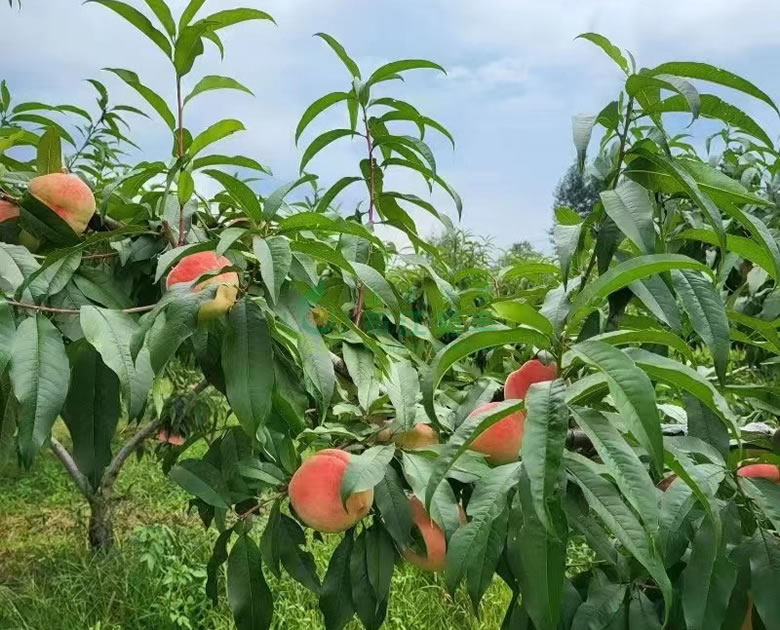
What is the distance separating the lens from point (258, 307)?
0.61m

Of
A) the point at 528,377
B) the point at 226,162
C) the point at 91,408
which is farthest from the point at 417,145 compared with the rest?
the point at 91,408

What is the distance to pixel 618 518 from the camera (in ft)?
1.65

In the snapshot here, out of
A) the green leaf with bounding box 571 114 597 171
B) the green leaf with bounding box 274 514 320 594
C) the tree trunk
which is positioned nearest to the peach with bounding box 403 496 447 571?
the green leaf with bounding box 274 514 320 594

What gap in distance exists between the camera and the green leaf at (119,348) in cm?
57

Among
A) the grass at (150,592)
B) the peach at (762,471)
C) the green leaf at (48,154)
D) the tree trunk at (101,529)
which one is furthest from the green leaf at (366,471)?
the tree trunk at (101,529)

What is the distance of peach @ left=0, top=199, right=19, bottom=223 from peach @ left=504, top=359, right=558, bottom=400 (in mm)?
564

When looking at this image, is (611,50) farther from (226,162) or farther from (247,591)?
(247,591)

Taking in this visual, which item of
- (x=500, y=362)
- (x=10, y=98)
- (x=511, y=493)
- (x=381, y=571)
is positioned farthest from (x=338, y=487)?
(x=10, y=98)

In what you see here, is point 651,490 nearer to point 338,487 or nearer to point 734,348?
point 338,487

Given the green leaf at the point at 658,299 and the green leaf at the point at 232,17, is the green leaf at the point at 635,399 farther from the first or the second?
the green leaf at the point at 232,17

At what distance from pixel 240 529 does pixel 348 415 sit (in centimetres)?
15

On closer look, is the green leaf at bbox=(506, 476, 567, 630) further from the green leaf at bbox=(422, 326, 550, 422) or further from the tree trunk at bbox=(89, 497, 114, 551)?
the tree trunk at bbox=(89, 497, 114, 551)

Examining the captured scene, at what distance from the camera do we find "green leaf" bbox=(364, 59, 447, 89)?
0.80 m

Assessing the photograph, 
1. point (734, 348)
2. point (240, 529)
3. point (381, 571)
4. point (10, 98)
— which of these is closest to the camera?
point (381, 571)
